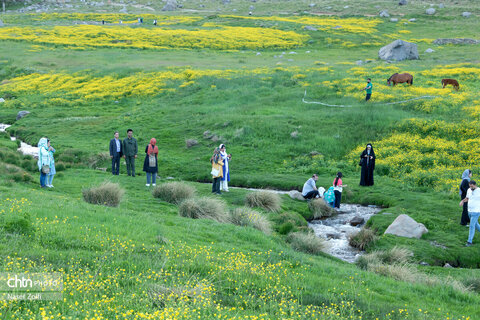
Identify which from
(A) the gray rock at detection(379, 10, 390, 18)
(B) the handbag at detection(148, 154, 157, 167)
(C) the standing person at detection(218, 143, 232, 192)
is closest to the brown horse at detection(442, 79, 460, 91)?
(C) the standing person at detection(218, 143, 232, 192)

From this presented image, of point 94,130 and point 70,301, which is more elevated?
point 70,301

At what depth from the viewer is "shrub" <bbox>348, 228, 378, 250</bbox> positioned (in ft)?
57.2

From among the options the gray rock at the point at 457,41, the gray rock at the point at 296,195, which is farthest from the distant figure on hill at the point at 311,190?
the gray rock at the point at 457,41

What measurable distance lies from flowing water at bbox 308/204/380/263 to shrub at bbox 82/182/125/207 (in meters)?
7.78

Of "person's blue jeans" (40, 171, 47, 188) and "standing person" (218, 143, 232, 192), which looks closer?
"person's blue jeans" (40, 171, 47, 188)

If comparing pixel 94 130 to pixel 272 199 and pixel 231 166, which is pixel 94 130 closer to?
pixel 231 166

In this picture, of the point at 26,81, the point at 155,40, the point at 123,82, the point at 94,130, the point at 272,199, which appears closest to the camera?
the point at 272,199

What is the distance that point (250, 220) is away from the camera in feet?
56.8

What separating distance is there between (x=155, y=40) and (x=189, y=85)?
35430mm

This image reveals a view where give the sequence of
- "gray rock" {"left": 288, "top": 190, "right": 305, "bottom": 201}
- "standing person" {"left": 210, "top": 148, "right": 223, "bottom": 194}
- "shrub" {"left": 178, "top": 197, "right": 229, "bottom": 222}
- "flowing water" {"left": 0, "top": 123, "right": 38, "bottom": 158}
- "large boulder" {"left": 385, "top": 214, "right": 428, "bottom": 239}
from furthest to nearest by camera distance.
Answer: "flowing water" {"left": 0, "top": 123, "right": 38, "bottom": 158} < "gray rock" {"left": 288, "top": 190, "right": 305, "bottom": 201} < "standing person" {"left": 210, "top": 148, "right": 223, "bottom": 194} < "large boulder" {"left": 385, "top": 214, "right": 428, "bottom": 239} < "shrub" {"left": 178, "top": 197, "right": 229, "bottom": 222}

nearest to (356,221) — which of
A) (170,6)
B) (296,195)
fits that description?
(296,195)

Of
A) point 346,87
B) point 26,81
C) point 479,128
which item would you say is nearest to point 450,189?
point 479,128

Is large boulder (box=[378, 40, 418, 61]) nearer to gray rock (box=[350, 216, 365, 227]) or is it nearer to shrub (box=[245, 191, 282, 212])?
gray rock (box=[350, 216, 365, 227])

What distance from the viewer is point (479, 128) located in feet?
97.5
